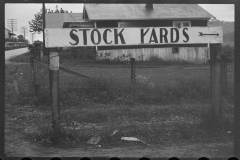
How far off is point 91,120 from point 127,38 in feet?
9.36

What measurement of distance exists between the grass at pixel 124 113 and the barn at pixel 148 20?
1576 centimetres

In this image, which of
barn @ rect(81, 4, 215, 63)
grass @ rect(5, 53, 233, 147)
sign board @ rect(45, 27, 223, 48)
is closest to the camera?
sign board @ rect(45, 27, 223, 48)

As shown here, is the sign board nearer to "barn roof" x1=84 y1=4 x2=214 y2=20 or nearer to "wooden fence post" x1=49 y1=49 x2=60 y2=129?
"wooden fence post" x1=49 y1=49 x2=60 y2=129

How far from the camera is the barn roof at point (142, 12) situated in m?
28.0

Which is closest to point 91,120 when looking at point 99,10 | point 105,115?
point 105,115

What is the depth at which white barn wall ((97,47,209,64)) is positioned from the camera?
89.5 feet

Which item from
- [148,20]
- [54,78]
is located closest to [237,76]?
[54,78]

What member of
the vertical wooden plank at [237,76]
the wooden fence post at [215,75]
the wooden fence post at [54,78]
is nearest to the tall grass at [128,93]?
the wooden fence post at [215,75]

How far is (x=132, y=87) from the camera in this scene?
33.5 feet

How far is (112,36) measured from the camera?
570 cm

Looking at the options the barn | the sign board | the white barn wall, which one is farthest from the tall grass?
the barn

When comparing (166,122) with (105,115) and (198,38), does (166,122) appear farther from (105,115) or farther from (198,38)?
(198,38)

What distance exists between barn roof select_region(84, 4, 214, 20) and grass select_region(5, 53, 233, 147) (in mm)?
16537

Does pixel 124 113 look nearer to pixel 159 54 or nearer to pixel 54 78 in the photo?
pixel 54 78
